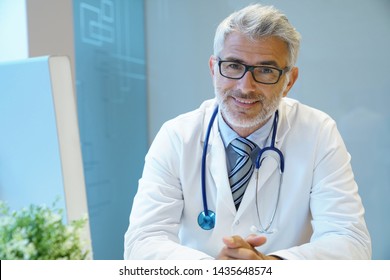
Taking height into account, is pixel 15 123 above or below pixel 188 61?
below

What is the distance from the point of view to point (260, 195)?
5.11 ft

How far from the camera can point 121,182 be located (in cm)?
290

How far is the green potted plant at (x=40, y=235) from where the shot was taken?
56 centimetres

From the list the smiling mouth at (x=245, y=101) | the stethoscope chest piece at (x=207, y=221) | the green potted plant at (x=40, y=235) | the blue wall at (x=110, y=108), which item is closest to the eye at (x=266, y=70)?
the smiling mouth at (x=245, y=101)

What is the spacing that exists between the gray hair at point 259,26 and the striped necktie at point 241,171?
0.32 meters

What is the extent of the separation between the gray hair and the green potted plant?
43.3 inches

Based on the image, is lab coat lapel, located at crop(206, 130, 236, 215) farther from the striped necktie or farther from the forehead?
the forehead

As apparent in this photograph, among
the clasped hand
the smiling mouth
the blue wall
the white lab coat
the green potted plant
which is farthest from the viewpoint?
the blue wall

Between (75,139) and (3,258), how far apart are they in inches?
7.6

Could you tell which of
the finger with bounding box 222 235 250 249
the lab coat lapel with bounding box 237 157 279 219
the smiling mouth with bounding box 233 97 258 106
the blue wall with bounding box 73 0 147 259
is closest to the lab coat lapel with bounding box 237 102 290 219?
the lab coat lapel with bounding box 237 157 279 219

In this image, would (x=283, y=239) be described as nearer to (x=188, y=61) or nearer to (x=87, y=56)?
(x=87, y=56)

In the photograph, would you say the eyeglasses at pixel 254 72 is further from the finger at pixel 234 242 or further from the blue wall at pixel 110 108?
the blue wall at pixel 110 108

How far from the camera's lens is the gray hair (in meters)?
1.52
